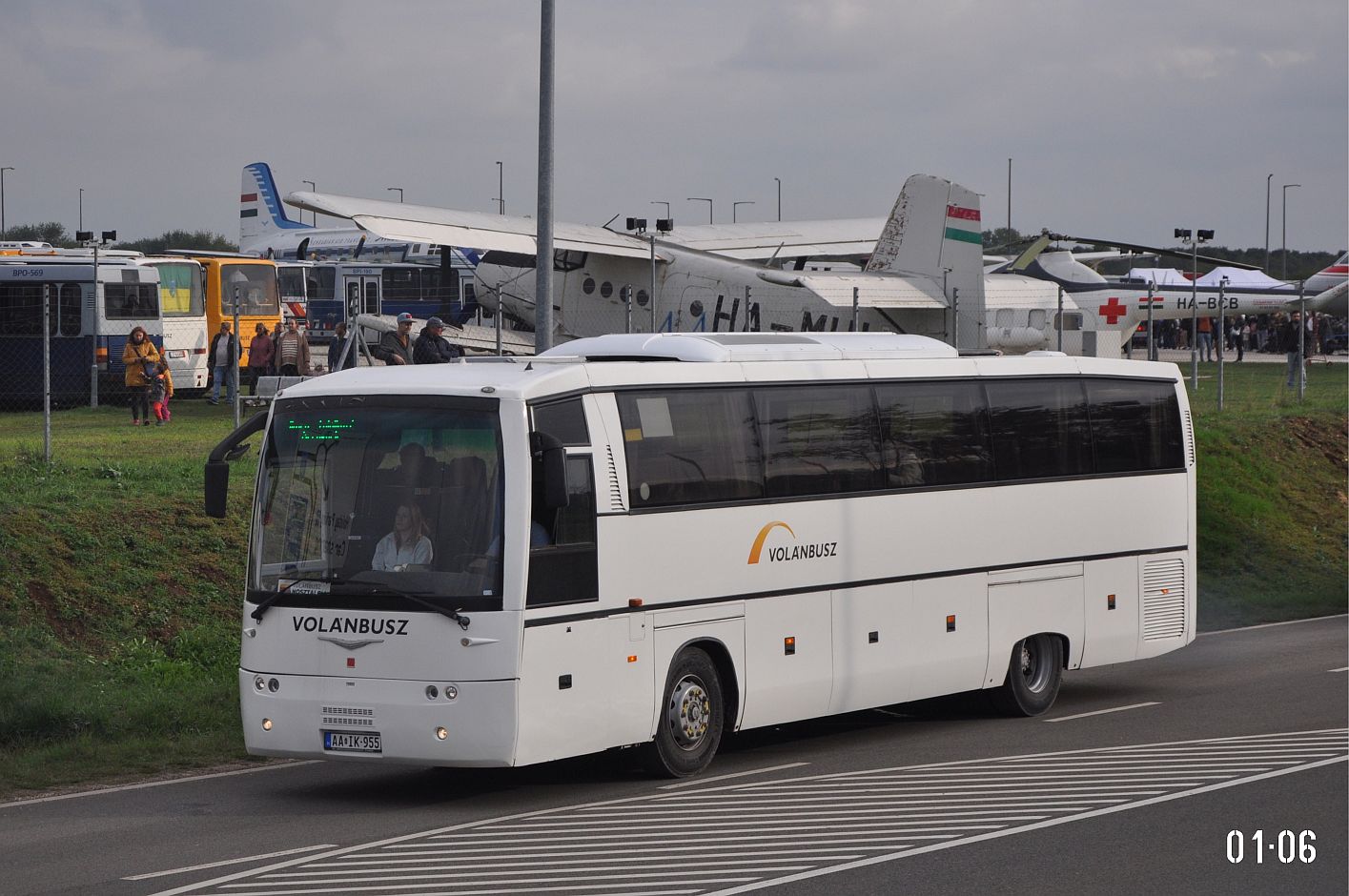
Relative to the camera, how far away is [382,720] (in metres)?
11.2

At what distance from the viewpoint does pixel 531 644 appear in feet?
36.6

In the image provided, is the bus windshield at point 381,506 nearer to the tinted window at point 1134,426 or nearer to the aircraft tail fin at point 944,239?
the tinted window at point 1134,426

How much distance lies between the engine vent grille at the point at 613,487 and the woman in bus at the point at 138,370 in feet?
59.0

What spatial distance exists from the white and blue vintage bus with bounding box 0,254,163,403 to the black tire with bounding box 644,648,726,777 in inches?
857

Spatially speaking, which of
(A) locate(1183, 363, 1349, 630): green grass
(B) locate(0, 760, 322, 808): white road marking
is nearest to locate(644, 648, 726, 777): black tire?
(B) locate(0, 760, 322, 808): white road marking

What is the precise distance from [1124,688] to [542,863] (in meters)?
9.27

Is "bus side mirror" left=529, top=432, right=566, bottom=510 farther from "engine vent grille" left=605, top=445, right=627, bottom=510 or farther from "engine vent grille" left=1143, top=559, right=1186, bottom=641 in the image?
"engine vent grille" left=1143, top=559, right=1186, bottom=641

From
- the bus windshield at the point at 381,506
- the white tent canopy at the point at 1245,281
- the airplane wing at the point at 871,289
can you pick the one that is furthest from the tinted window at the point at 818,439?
the white tent canopy at the point at 1245,281

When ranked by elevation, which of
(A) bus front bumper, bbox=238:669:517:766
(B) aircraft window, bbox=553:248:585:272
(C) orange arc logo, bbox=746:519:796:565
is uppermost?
(B) aircraft window, bbox=553:248:585:272

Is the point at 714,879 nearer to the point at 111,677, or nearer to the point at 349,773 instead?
the point at 349,773

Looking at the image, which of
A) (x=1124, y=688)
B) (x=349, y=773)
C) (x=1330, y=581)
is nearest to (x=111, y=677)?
(x=349, y=773)

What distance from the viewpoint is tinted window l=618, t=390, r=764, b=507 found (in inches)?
480

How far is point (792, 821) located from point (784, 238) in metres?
30.8
